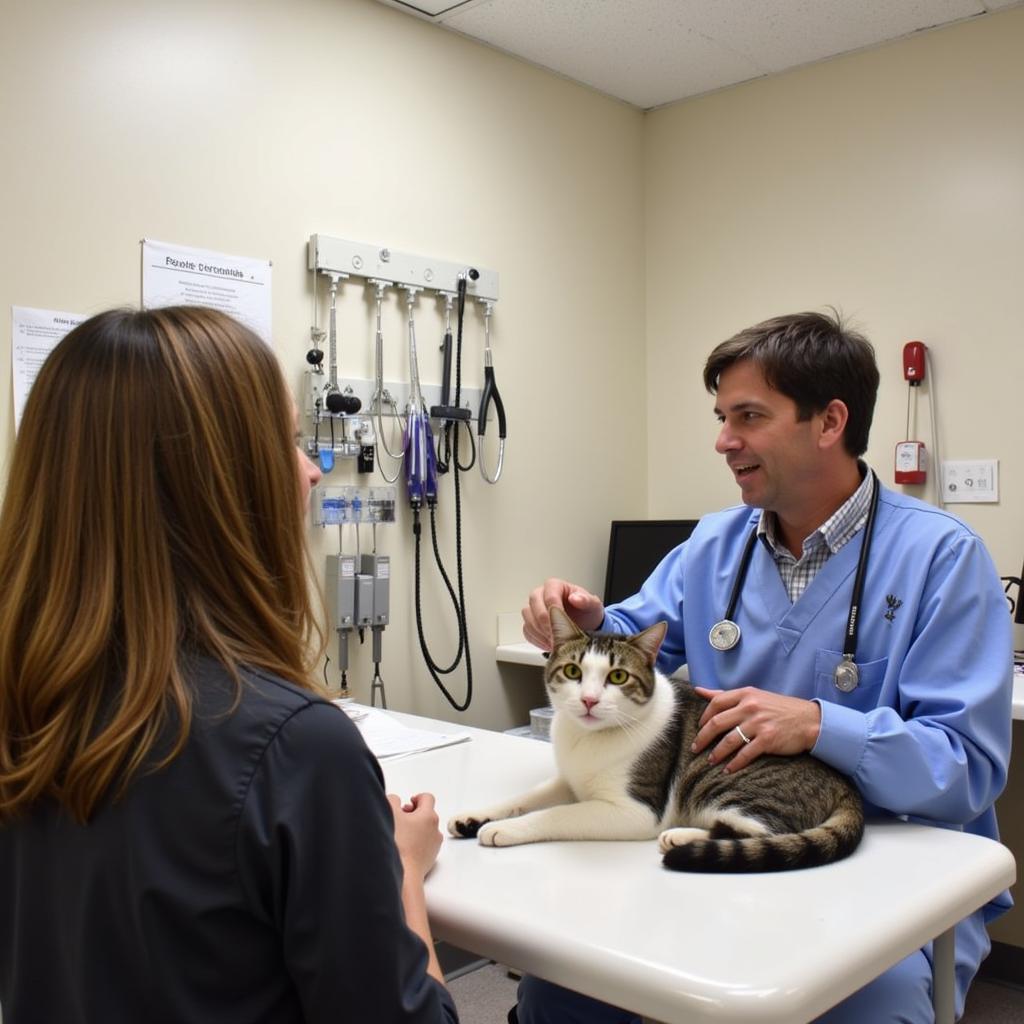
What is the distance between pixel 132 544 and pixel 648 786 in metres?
0.70

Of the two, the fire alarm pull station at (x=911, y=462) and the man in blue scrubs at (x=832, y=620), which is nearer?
the man in blue scrubs at (x=832, y=620)

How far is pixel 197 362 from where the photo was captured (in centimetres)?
82

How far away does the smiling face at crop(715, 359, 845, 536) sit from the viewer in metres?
1.58

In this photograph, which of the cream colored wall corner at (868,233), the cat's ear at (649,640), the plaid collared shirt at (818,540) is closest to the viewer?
the cat's ear at (649,640)

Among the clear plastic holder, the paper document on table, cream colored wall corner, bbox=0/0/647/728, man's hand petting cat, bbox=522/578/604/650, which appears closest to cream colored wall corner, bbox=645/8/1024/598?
cream colored wall corner, bbox=0/0/647/728

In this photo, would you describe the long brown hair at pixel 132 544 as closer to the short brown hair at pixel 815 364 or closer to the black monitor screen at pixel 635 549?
the short brown hair at pixel 815 364

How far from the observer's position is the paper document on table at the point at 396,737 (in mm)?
1686

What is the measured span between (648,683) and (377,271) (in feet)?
5.28

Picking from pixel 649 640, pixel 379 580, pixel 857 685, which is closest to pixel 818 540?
pixel 857 685

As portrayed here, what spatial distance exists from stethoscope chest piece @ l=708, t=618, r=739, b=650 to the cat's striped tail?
17.7 inches

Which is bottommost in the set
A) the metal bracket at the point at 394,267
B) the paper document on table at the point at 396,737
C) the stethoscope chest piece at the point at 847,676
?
the paper document on table at the point at 396,737

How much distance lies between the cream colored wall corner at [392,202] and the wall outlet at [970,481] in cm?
101

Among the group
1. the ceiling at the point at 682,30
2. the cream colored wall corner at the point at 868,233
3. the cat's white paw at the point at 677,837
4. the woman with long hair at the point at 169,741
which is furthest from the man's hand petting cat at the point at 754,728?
the ceiling at the point at 682,30

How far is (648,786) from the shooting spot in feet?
4.03
